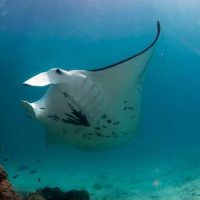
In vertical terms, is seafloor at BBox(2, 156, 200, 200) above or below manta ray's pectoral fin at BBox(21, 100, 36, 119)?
above

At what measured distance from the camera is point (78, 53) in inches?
1204

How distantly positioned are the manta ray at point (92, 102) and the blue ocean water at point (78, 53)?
578 inches

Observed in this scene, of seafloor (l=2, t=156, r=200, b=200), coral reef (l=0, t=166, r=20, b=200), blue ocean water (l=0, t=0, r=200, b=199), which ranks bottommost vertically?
coral reef (l=0, t=166, r=20, b=200)

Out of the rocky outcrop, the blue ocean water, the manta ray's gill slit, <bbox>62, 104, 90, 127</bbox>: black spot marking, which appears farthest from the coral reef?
the blue ocean water

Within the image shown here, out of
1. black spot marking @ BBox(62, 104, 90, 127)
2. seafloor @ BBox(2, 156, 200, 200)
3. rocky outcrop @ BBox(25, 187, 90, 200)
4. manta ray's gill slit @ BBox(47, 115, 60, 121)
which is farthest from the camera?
seafloor @ BBox(2, 156, 200, 200)

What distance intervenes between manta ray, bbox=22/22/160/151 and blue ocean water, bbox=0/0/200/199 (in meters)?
14.7

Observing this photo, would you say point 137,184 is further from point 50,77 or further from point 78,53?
point 78,53

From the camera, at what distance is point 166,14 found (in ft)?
90.8

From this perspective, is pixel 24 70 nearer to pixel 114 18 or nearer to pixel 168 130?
pixel 114 18

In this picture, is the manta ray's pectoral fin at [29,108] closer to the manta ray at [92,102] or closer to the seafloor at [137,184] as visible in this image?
the manta ray at [92,102]

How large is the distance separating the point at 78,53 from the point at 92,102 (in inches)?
1047

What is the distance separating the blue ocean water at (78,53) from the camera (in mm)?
24808

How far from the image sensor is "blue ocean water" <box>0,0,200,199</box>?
977 inches

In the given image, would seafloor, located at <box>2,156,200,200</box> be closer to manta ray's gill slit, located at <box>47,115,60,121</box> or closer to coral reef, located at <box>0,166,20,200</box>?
manta ray's gill slit, located at <box>47,115,60,121</box>
